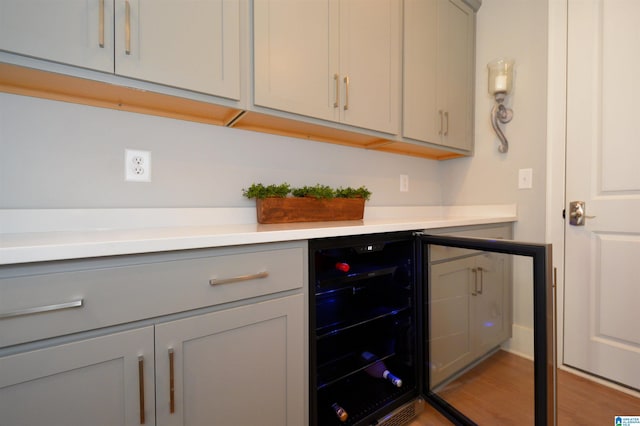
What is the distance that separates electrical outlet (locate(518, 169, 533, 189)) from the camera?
1886 millimetres

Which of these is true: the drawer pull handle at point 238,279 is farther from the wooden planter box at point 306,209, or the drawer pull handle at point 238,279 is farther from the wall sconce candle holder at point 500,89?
the wall sconce candle holder at point 500,89

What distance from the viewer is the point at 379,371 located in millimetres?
1403

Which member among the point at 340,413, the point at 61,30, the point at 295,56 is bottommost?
the point at 340,413

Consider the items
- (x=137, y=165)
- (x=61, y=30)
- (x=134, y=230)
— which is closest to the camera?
(x=61, y=30)

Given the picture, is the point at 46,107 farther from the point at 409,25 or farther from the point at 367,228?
the point at 409,25

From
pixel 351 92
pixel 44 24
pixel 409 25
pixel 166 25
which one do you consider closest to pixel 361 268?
pixel 351 92

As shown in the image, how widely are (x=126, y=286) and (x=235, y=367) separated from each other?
0.40 metres

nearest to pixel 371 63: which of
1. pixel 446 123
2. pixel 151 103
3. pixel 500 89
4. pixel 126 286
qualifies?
pixel 446 123

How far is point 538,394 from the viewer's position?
3.07 feet

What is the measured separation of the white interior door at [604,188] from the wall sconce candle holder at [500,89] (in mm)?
305

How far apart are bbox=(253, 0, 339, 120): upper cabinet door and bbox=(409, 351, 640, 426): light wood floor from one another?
5.01 feet

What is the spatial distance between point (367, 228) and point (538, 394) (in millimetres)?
756

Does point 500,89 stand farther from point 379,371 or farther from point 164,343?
point 164,343

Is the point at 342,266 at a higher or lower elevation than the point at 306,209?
lower
